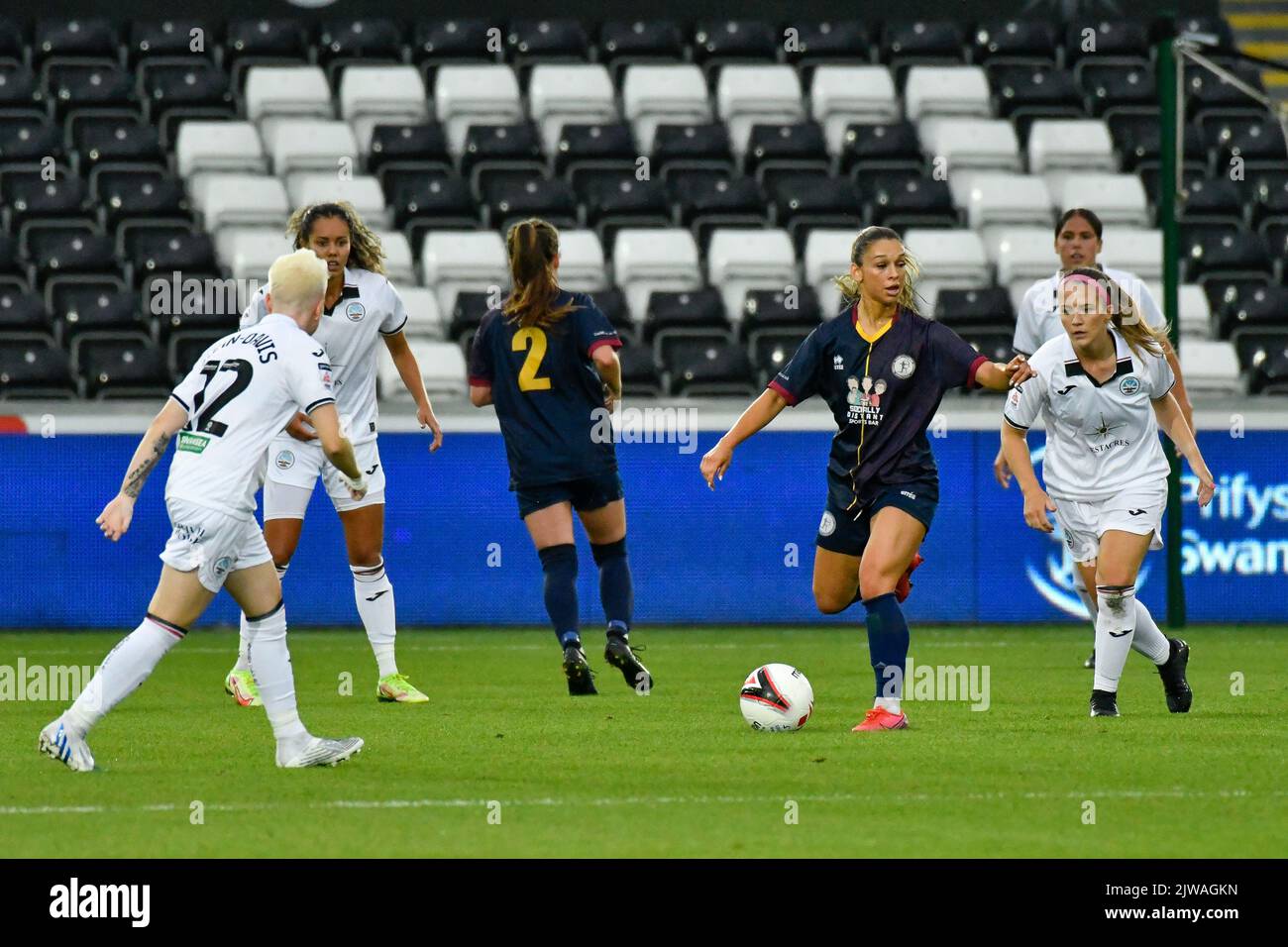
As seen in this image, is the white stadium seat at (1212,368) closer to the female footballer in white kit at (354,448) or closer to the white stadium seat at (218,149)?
the white stadium seat at (218,149)

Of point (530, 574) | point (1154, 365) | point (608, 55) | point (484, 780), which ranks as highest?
point (608, 55)

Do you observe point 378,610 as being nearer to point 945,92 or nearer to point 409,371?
point 409,371

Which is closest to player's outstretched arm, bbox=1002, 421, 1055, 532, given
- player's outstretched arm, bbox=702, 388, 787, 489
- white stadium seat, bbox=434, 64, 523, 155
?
player's outstretched arm, bbox=702, 388, 787, 489

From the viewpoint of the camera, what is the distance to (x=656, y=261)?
19625 millimetres

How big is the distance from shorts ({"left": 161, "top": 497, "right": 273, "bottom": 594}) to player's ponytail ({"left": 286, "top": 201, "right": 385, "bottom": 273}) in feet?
10.4

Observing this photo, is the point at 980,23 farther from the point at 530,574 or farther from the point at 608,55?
the point at 530,574

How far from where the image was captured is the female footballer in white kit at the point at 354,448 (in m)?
11.1

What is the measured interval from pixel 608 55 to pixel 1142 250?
5770 mm

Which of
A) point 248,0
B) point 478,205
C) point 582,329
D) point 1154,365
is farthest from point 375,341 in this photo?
point 248,0

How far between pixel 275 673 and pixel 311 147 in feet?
42.4

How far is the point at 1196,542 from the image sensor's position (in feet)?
53.8

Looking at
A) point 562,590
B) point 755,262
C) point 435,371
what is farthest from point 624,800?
point 755,262

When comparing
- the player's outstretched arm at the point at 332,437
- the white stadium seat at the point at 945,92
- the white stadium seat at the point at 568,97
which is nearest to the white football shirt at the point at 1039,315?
the player's outstretched arm at the point at 332,437
